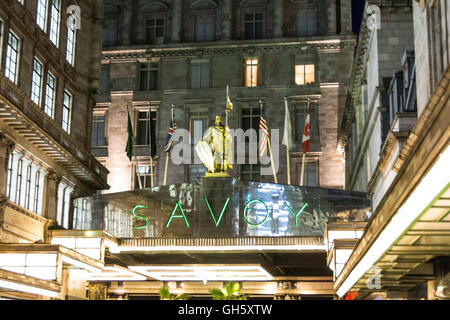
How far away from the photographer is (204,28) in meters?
67.5

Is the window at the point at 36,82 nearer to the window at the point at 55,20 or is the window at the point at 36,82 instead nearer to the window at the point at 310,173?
the window at the point at 55,20

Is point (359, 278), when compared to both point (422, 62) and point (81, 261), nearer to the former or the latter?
point (422, 62)

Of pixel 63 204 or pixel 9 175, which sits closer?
pixel 9 175

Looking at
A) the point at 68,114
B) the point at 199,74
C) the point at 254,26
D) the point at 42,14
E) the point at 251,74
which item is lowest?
the point at 68,114

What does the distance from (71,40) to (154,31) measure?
2361cm

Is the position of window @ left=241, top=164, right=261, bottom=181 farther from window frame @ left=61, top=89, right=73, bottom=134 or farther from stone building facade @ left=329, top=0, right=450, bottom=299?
window frame @ left=61, top=89, right=73, bottom=134

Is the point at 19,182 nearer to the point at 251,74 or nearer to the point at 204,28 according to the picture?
the point at 251,74

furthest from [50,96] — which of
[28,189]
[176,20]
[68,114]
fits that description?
[176,20]

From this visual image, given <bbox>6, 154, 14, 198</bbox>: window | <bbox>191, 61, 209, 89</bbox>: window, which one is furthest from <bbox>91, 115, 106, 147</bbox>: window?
<bbox>6, 154, 14, 198</bbox>: window

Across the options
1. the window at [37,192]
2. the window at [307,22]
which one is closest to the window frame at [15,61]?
the window at [37,192]

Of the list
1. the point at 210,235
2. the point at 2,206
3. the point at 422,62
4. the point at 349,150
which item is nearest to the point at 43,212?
the point at 2,206

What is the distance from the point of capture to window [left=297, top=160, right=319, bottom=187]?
61.6m

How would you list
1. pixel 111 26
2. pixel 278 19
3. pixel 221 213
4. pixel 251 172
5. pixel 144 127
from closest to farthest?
1. pixel 221 213
2. pixel 251 172
3. pixel 144 127
4. pixel 278 19
5. pixel 111 26

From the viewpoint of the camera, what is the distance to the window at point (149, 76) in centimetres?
6631
